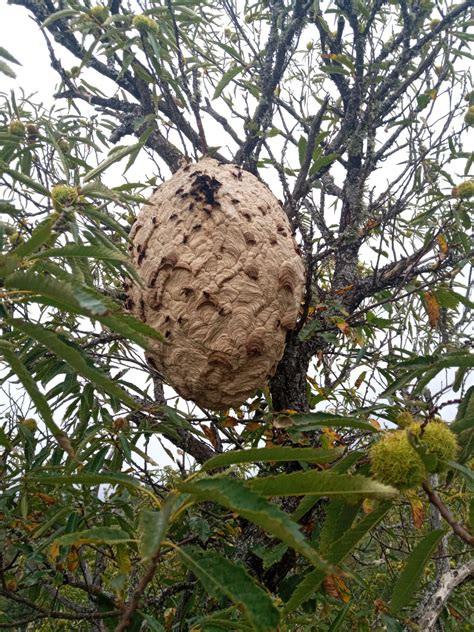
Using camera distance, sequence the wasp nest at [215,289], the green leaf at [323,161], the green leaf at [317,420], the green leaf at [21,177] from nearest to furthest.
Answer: the green leaf at [317,420], the green leaf at [21,177], the wasp nest at [215,289], the green leaf at [323,161]

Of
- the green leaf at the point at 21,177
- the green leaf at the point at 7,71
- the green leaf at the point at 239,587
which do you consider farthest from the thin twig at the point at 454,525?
the green leaf at the point at 7,71

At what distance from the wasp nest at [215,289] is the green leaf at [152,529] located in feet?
2.96

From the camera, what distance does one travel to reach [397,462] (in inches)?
38.8

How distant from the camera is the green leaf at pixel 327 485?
2.38 feet

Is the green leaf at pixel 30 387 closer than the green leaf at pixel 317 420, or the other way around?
the green leaf at pixel 30 387

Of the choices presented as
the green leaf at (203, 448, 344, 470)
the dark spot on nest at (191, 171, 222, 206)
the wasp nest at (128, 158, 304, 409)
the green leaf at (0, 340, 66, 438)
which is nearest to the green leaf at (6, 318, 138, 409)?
the green leaf at (0, 340, 66, 438)

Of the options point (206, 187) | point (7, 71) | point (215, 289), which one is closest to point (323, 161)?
point (206, 187)

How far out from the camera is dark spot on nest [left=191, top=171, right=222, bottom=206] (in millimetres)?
1737

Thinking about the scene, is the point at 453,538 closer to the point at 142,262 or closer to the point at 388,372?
the point at 388,372

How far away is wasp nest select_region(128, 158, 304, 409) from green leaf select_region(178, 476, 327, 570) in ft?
2.97

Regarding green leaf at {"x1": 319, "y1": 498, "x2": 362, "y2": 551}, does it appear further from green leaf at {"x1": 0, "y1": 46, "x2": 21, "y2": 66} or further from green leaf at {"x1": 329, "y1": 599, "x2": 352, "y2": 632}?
green leaf at {"x1": 0, "y1": 46, "x2": 21, "y2": 66}

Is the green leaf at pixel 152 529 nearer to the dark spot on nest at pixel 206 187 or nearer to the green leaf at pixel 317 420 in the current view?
the green leaf at pixel 317 420

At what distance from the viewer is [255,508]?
64cm

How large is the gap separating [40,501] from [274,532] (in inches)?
78.1
